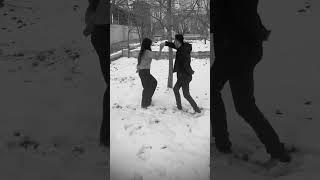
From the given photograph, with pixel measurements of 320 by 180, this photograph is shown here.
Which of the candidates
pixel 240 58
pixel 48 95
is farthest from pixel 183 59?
pixel 48 95

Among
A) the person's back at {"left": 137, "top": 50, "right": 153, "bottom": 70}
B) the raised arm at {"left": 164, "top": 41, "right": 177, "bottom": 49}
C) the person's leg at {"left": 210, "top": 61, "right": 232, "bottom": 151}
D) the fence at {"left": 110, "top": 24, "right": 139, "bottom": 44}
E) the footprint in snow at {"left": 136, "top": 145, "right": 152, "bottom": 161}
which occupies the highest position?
the fence at {"left": 110, "top": 24, "right": 139, "bottom": 44}

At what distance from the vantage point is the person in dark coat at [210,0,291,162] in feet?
6.17

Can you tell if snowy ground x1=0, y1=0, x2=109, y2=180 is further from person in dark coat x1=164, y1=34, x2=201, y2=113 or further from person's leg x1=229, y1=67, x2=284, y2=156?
person's leg x1=229, y1=67, x2=284, y2=156

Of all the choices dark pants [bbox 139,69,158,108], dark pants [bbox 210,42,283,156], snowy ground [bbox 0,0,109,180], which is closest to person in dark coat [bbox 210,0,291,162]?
dark pants [bbox 210,42,283,156]

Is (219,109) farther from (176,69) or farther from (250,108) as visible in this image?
(176,69)

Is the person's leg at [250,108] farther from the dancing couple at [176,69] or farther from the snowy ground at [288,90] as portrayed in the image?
the dancing couple at [176,69]

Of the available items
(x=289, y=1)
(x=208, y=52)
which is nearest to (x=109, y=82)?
(x=208, y=52)

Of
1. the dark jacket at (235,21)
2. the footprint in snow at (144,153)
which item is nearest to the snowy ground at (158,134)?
the footprint in snow at (144,153)

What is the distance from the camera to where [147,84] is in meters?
1.89

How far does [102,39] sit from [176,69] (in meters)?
0.47

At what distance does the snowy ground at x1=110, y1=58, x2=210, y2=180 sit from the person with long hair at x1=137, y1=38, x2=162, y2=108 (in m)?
0.03

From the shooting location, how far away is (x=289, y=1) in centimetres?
238

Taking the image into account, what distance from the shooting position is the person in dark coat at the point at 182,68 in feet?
6.07

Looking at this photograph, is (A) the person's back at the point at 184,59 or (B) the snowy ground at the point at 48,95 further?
(B) the snowy ground at the point at 48,95
